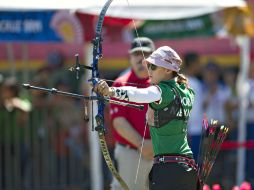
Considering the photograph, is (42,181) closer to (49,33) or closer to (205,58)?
(49,33)

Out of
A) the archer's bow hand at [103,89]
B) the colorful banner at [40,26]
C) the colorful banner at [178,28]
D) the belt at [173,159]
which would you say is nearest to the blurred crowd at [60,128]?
the colorful banner at [178,28]

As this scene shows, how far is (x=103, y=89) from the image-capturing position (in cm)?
613

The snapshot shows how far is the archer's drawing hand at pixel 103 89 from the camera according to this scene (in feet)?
20.1

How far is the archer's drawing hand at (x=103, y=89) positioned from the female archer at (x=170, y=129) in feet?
1.65

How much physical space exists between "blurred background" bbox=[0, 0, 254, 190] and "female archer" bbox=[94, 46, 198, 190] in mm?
2801

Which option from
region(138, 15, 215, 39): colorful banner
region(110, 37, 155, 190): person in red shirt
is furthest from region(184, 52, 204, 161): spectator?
region(110, 37, 155, 190): person in red shirt

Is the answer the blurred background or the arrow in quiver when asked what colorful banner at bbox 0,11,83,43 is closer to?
the blurred background

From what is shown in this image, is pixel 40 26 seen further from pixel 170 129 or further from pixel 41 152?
pixel 170 129

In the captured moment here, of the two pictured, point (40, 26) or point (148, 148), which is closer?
point (148, 148)

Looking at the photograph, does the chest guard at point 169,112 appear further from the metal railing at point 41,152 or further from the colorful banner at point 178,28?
the metal railing at point 41,152

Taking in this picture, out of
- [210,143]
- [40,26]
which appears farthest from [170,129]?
[40,26]

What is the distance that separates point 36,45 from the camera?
14.7 meters

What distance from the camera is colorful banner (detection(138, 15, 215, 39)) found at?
1117cm

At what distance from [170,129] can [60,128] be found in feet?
17.1
